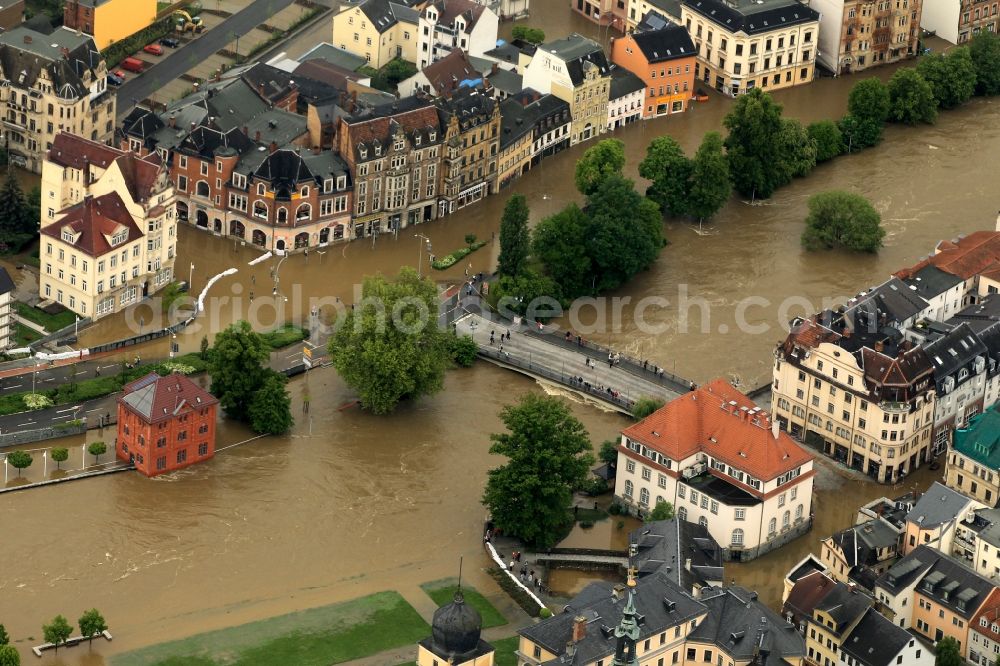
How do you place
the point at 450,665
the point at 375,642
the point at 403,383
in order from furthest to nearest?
the point at 403,383 → the point at 375,642 → the point at 450,665

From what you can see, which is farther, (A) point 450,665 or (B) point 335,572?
(B) point 335,572

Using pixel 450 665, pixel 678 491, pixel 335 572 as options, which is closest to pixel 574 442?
pixel 678 491

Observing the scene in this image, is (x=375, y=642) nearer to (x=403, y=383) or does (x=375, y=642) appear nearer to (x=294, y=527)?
(x=294, y=527)

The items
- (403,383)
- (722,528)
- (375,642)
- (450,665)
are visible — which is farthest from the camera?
(403,383)

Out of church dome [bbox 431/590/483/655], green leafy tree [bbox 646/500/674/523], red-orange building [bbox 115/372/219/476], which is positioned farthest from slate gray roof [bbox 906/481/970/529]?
red-orange building [bbox 115/372/219/476]

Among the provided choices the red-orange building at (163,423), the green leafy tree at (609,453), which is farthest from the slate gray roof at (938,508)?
the red-orange building at (163,423)

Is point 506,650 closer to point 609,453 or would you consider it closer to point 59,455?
point 609,453
